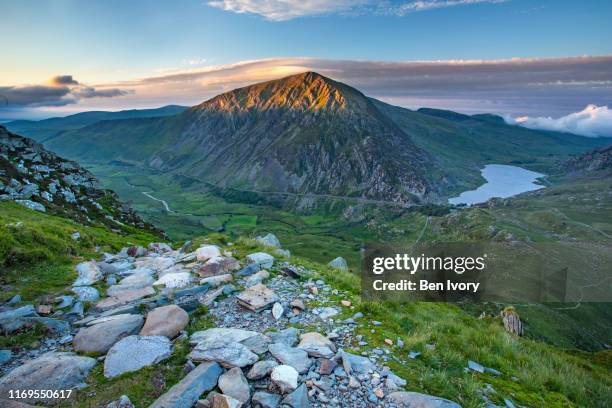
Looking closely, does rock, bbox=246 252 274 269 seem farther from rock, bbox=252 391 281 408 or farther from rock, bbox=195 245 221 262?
rock, bbox=252 391 281 408

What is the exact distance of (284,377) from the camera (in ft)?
27.0

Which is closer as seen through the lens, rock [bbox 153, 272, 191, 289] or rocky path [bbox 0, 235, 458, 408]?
rocky path [bbox 0, 235, 458, 408]

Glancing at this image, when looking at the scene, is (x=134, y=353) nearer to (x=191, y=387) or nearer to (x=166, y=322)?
(x=166, y=322)

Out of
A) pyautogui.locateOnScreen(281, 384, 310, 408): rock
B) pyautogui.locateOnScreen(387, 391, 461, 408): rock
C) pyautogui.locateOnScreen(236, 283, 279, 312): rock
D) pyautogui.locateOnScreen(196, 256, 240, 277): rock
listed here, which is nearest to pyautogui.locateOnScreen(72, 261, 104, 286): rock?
pyautogui.locateOnScreen(196, 256, 240, 277): rock

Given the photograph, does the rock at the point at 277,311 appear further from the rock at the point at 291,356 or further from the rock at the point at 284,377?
the rock at the point at 284,377

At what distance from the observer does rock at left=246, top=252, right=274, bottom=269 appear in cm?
1791

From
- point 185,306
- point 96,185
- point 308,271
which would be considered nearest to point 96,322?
point 185,306

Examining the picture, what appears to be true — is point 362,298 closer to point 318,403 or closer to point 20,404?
point 318,403

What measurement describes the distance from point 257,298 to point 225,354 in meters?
4.24

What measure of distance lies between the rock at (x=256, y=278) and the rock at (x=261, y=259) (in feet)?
4.04

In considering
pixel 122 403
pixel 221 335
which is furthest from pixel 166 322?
pixel 122 403

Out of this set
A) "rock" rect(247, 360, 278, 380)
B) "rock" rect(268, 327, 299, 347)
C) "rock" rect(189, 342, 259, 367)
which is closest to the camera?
"rock" rect(247, 360, 278, 380)

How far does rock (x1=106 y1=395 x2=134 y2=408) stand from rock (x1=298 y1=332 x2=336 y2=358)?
4.64 metres

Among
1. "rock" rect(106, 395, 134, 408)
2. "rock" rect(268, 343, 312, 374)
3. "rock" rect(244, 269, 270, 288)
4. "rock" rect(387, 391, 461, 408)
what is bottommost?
"rock" rect(244, 269, 270, 288)
